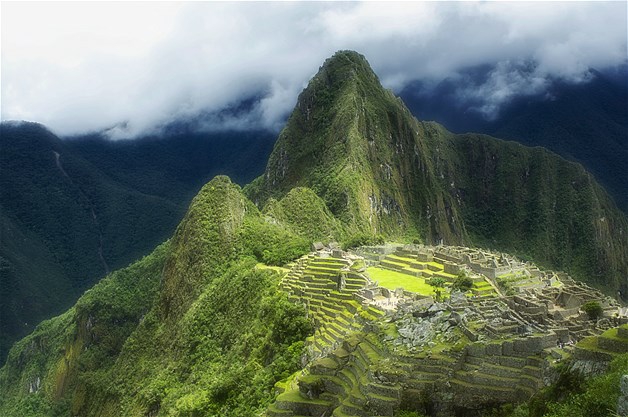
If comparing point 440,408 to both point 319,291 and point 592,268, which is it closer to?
point 319,291

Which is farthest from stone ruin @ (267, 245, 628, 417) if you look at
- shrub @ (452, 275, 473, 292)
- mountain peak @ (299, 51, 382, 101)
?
mountain peak @ (299, 51, 382, 101)

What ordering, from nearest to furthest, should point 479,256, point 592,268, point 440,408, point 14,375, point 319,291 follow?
point 440,408 < point 319,291 < point 479,256 < point 14,375 < point 592,268

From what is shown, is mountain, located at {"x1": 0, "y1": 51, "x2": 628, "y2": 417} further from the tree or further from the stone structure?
the stone structure

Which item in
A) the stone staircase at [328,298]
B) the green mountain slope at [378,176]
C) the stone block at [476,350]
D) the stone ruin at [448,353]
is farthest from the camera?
the green mountain slope at [378,176]

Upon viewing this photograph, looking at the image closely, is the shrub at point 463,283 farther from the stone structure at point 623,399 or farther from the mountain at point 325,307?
the stone structure at point 623,399

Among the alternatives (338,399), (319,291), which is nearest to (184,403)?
(319,291)

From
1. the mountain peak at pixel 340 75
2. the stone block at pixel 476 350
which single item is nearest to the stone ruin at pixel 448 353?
the stone block at pixel 476 350

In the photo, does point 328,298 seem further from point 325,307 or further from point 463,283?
point 463,283
